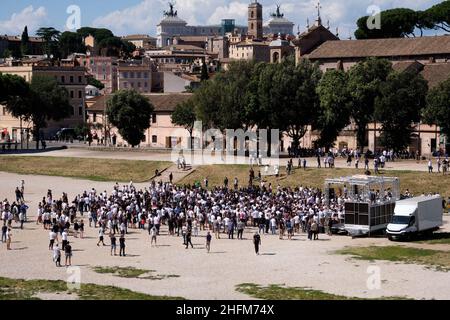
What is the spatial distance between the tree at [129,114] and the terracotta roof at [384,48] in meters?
24.9

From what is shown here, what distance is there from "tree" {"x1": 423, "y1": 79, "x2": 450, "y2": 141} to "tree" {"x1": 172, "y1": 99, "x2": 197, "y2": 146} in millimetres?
33256

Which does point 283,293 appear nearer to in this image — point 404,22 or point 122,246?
point 122,246

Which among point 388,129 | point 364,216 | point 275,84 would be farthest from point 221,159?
point 364,216

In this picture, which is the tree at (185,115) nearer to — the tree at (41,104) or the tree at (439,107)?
the tree at (41,104)

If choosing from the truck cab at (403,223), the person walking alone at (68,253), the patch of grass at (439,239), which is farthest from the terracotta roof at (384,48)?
the person walking alone at (68,253)

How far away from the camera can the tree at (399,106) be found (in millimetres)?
68062

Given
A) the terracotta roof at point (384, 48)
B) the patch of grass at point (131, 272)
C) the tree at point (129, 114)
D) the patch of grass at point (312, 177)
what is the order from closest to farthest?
1. the patch of grass at point (131, 272)
2. the patch of grass at point (312, 177)
3. the tree at point (129, 114)
4. the terracotta roof at point (384, 48)

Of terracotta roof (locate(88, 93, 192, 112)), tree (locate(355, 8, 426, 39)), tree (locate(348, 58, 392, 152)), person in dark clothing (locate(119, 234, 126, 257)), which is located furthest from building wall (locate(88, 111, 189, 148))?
person in dark clothing (locate(119, 234, 126, 257))

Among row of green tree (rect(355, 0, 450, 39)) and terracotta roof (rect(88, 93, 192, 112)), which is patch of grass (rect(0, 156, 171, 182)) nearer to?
terracotta roof (rect(88, 93, 192, 112))

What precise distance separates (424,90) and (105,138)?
45.3 m

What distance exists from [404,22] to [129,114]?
163 ft

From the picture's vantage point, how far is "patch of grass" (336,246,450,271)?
122 feet

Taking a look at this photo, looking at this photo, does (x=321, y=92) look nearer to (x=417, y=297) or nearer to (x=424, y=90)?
(x=424, y=90)

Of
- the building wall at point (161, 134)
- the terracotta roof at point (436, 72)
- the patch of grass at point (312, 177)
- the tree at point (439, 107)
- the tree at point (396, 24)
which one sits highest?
the tree at point (396, 24)
